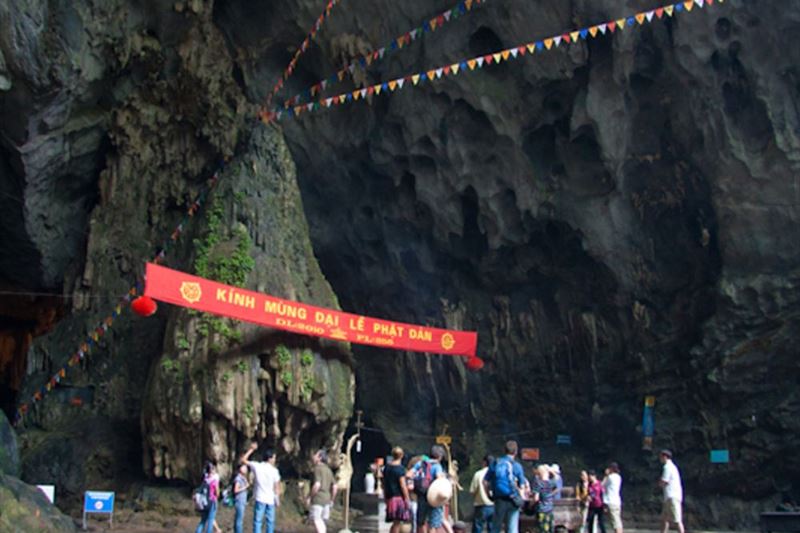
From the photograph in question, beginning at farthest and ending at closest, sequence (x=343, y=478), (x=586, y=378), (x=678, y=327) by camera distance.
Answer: (x=586, y=378) < (x=678, y=327) < (x=343, y=478)

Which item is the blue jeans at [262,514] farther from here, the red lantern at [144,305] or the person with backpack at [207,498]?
the red lantern at [144,305]

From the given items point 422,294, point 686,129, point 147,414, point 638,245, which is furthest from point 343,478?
point 686,129

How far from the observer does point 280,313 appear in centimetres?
1609

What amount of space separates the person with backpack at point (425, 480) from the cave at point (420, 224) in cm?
708

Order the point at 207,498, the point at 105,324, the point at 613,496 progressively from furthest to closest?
the point at 105,324 → the point at 613,496 → the point at 207,498

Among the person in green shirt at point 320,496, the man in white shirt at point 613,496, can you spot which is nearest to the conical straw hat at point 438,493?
the person in green shirt at point 320,496

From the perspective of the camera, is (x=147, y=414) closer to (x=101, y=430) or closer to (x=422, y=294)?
(x=101, y=430)

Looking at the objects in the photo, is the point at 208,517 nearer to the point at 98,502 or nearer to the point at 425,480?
the point at 98,502

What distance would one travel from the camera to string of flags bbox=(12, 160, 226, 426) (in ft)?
58.1

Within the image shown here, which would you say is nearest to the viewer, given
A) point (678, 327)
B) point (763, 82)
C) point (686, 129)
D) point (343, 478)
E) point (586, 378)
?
point (343, 478)

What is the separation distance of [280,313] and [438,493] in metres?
7.90

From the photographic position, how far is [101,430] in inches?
699

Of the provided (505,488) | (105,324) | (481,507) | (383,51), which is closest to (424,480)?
(505,488)

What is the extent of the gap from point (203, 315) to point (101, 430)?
3.78 meters
